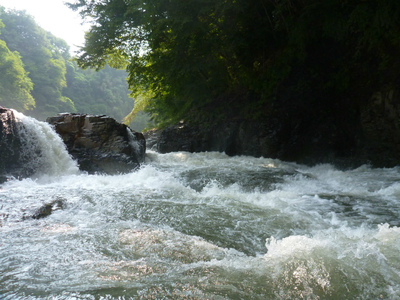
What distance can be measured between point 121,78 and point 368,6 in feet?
157

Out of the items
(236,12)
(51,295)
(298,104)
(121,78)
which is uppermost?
(121,78)

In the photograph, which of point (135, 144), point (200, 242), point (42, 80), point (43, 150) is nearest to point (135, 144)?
point (135, 144)

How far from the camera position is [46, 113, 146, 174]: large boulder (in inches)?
278

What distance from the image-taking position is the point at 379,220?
3.26m

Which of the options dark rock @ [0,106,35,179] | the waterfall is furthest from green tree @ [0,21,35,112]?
dark rock @ [0,106,35,179]

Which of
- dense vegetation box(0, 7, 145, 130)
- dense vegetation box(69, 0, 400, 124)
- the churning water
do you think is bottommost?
the churning water

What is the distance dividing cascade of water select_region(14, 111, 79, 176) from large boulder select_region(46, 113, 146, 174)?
246 mm

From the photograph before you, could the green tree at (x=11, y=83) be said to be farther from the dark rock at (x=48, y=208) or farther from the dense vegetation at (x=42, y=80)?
the dark rock at (x=48, y=208)

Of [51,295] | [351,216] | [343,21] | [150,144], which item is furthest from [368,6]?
[150,144]

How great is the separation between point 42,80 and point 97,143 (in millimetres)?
33063

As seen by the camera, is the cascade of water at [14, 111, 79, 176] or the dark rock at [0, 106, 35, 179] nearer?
the dark rock at [0, 106, 35, 179]

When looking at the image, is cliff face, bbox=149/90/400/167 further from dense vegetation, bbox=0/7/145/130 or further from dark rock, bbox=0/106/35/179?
dense vegetation, bbox=0/7/145/130

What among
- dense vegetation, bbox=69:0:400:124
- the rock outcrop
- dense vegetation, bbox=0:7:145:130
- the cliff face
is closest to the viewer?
the rock outcrop

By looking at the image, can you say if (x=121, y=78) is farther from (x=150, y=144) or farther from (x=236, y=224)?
(x=236, y=224)
